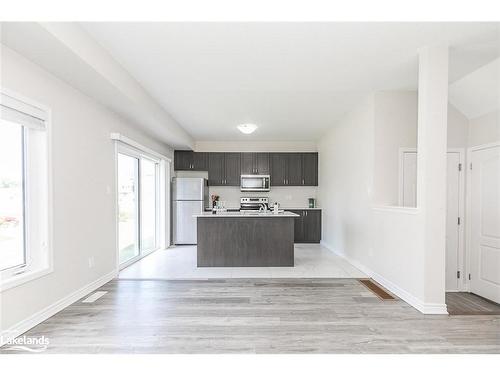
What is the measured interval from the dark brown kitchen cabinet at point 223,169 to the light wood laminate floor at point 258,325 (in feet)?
13.6

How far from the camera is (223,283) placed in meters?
3.74

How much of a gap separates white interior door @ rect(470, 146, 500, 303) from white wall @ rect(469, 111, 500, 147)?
0.43ft

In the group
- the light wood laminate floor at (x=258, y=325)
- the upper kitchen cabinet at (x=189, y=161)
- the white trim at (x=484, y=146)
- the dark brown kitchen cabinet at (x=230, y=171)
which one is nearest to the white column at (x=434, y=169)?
the light wood laminate floor at (x=258, y=325)

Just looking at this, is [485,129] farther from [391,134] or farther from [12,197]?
[12,197]

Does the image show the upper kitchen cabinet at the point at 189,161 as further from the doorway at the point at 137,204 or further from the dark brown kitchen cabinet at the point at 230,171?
the doorway at the point at 137,204

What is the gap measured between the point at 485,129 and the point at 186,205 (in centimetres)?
565

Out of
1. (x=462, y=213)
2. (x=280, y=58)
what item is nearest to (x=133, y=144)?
Answer: (x=280, y=58)

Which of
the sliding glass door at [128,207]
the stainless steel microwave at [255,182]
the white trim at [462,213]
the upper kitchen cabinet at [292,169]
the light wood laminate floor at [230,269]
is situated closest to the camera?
the white trim at [462,213]

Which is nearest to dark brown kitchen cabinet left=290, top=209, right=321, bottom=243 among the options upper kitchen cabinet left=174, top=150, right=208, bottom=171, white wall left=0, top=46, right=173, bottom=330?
upper kitchen cabinet left=174, top=150, right=208, bottom=171

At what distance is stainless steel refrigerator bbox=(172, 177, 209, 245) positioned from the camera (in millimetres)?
6727

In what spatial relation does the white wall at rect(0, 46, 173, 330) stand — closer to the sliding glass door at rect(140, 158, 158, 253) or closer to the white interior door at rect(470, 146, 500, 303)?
the sliding glass door at rect(140, 158, 158, 253)

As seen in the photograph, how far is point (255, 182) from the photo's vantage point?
734cm

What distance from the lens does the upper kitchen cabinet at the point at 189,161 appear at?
24.2 feet

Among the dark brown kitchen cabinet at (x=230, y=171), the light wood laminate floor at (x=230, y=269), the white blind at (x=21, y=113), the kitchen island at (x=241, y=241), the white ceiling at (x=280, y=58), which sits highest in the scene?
the white ceiling at (x=280, y=58)
